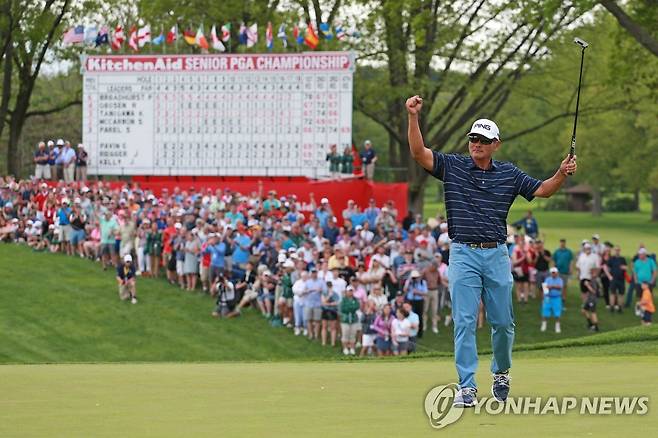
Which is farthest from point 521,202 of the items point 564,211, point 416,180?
point 416,180

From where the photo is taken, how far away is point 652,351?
56.6 feet

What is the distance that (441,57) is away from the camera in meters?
46.0

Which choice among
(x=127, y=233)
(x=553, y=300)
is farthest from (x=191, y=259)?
(x=553, y=300)

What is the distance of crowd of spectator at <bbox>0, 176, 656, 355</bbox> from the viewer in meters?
27.8

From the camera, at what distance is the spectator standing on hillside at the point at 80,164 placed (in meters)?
38.9

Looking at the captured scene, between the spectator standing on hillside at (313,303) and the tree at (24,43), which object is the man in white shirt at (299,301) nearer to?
the spectator standing on hillside at (313,303)

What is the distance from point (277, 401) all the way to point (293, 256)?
781 inches

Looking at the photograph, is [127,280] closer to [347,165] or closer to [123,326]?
[123,326]

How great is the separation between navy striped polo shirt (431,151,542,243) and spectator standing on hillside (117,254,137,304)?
21280 millimetres

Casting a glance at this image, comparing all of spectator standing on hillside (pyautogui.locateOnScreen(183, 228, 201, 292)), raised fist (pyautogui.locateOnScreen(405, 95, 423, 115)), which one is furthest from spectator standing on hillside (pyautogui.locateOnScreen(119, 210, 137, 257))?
raised fist (pyautogui.locateOnScreen(405, 95, 423, 115))

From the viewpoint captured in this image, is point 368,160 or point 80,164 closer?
point 368,160

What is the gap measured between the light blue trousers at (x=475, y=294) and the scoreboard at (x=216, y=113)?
2875 cm

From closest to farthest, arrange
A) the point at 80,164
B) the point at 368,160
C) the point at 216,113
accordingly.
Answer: the point at 368,160 < the point at 80,164 < the point at 216,113

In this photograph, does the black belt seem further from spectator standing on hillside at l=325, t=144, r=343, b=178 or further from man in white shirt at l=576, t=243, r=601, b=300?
spectator standing on hillside at l=325, t=144, r=343, b=178
